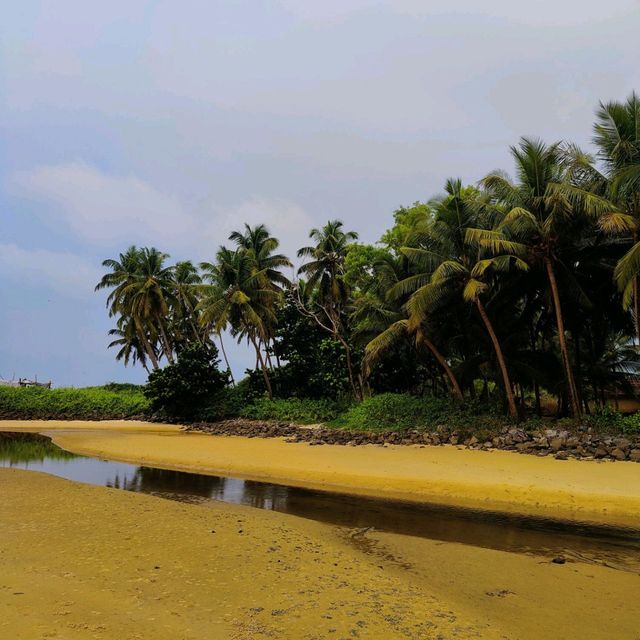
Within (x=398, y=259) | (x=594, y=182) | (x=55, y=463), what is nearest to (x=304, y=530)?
(x=55, y=463)

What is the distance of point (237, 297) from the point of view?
36.3 metres

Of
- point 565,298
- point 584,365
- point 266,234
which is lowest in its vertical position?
point 584,365

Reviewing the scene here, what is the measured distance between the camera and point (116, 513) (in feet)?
34.1

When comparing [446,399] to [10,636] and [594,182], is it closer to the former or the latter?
[594,182]

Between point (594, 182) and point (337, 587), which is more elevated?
point (594, 182)

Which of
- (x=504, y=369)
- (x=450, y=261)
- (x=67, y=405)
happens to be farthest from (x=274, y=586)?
(x=67, y=405)

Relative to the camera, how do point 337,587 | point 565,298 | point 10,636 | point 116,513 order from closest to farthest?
point 10,636
point 337,587
point 116,513
point 565,298

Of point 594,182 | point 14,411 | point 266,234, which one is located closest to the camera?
point 594,182

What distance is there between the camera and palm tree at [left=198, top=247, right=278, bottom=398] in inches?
1457

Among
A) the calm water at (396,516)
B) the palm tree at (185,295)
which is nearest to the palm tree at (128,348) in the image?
the palm tree at (185,295)

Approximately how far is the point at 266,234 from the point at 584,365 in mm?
25835

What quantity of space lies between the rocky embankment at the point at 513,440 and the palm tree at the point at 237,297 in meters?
9.98

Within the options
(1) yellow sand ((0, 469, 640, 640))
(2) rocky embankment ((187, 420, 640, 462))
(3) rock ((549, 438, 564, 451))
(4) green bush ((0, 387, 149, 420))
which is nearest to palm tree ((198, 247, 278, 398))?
(2) rocky embankment ((187, 420, 640, 462))

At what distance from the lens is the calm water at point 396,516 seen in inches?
352
